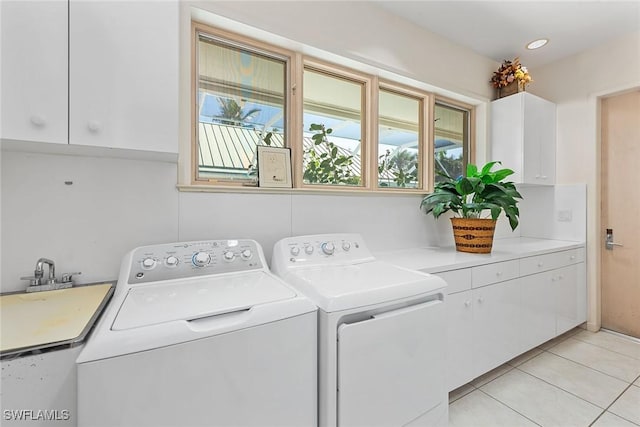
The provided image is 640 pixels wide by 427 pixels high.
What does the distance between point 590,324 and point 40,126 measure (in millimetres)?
4121

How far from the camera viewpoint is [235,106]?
5.81 ft

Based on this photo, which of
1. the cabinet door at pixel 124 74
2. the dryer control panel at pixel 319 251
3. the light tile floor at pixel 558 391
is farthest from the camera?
the light tile floor at pixel 558 391

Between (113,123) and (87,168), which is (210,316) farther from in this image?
(87,168)

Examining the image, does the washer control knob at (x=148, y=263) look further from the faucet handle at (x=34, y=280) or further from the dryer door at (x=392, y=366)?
the dryer door at (x=392, y=366)

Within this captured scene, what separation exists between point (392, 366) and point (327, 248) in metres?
0.68

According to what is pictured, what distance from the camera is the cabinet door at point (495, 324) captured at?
1.83 metres

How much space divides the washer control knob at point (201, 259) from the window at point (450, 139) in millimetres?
2108

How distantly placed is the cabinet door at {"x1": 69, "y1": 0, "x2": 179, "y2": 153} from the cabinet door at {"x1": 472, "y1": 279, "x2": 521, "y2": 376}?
6.37 feet

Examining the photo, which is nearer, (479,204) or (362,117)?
(479,204)

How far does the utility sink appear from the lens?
2.52 ft

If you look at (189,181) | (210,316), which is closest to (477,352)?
(210,316)

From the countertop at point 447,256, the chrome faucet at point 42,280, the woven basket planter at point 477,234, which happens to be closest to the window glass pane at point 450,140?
the woven basket planter at point 477,234

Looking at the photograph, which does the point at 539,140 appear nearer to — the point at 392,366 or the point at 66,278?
the point at 392,366

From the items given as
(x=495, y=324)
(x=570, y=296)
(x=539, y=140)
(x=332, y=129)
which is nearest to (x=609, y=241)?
(x=570, y=296)
